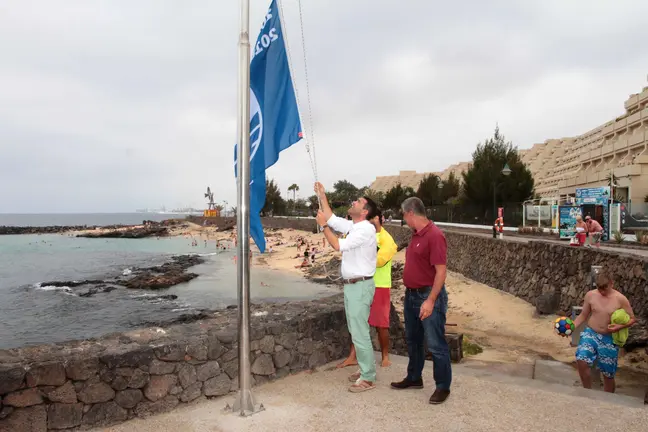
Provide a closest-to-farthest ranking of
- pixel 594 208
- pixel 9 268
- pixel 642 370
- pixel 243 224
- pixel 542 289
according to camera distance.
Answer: pixel 243 224 < pixel 642 370 < pixel 542 289 < pixel 594 208 < pixel 9 268

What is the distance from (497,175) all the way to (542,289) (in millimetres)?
26670

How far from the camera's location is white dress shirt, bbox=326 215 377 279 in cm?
440

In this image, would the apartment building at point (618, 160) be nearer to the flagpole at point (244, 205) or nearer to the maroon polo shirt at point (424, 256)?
the maroon polo shirt at point (424, 256)

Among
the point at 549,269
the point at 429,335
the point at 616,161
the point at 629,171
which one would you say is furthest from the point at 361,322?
the point at 616,161

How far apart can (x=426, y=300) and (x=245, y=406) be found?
1.82 metres

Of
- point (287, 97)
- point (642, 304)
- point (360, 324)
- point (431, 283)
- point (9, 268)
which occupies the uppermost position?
point (287, 97)

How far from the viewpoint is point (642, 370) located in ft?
23.5

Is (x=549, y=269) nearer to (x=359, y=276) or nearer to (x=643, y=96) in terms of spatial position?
(x=359, y=276)

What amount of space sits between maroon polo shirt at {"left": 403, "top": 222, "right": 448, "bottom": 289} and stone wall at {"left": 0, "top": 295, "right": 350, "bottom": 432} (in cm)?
149

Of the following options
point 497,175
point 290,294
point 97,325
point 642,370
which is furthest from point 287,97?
point 497,175

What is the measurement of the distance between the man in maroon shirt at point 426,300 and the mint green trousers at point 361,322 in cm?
33

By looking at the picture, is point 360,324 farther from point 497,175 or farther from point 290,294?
point 497,175

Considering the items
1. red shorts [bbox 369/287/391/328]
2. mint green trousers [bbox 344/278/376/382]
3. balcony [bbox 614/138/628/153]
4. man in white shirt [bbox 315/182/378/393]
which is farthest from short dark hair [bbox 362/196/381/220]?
balcony [bbox 614/138/628/153]

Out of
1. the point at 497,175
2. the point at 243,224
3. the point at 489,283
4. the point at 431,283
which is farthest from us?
the point at 497,175
